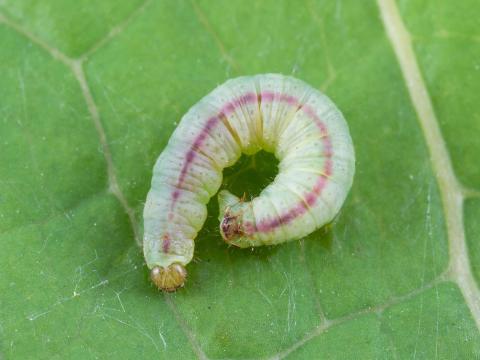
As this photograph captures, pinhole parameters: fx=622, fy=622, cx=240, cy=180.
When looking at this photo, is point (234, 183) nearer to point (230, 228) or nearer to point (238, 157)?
point (238, 157)

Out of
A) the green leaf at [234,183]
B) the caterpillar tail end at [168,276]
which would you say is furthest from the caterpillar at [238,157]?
the green leaf at [234,183]

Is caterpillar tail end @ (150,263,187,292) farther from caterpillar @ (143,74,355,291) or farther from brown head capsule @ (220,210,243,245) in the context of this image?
brown head capsule @ (220,210,243,245)

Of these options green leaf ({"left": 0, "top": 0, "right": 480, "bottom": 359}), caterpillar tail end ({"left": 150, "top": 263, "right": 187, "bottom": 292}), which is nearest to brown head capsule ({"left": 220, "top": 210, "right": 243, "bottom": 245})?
green leaf ({"left": 0, "top": 0, "right": 480, "bottom": 359})

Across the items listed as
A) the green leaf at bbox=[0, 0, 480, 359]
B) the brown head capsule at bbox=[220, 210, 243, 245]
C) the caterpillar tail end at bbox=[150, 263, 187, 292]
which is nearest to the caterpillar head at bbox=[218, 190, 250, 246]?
the brown head capsule at bbox=[220, 210, 243, 245]

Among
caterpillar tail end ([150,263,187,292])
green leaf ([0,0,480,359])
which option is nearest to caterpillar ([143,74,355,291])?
caterpillar tail end ([150,263,187,292])

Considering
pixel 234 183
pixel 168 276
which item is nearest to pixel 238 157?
pixel 234 183

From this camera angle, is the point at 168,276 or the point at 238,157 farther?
the point at 238,157

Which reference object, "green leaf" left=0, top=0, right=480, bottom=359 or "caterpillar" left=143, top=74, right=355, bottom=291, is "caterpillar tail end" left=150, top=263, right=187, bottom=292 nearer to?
"caterpillar" left=143, top=74, right=355, bottom=291

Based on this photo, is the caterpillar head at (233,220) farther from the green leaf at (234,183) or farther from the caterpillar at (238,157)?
the green leaf at (234,183)
